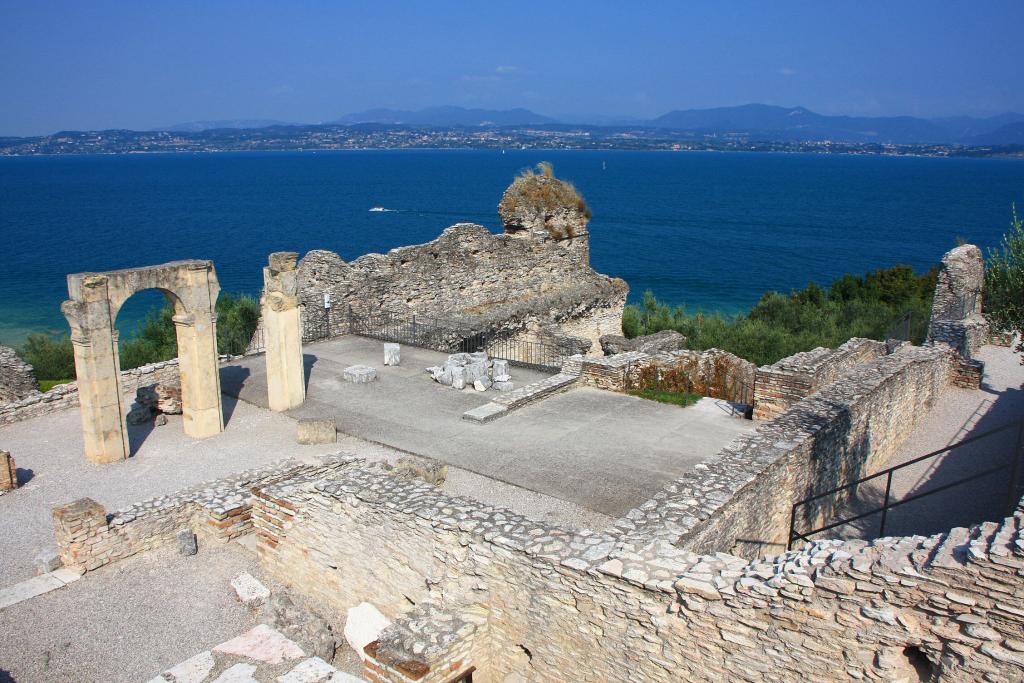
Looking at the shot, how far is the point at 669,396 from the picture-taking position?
13.8 metres

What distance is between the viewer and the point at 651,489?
390 inches

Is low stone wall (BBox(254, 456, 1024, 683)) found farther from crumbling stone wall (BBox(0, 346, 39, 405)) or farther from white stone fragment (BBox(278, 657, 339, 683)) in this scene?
crumbling stone wall (BBox(0, 346, 39, 405))

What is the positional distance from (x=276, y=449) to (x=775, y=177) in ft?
545

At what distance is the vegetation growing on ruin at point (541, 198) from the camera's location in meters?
23.6

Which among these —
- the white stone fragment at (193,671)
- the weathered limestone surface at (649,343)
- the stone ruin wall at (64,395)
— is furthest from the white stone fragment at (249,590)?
the weathered limestone surface at (649,343)

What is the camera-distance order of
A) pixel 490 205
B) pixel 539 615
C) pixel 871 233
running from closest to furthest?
pixel 539 615, pixel 871 233, pixel 490 205

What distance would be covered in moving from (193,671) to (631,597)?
3.52 m

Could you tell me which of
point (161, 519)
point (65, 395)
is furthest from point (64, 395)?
point (161, 519)

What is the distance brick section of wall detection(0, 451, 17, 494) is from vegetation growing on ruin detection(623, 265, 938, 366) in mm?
17490

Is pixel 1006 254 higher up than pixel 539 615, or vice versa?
pixel 1006 254

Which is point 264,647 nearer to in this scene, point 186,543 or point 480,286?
point 186,543

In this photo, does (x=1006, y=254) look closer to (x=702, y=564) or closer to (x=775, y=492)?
(x=775, y=492)

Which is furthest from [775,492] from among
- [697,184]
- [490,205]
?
[697,184]

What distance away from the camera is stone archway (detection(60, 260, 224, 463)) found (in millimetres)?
11258
